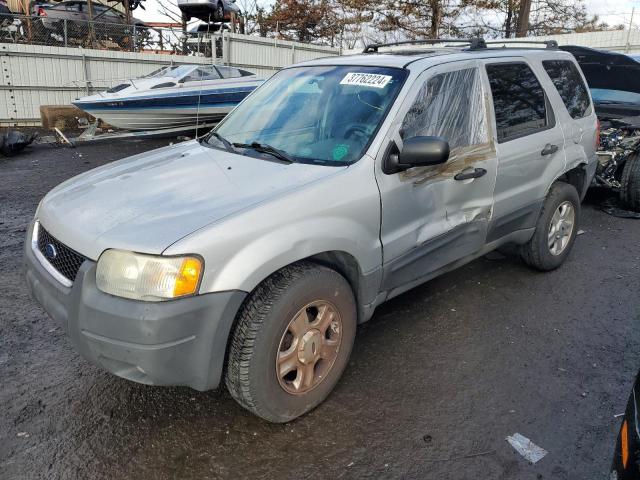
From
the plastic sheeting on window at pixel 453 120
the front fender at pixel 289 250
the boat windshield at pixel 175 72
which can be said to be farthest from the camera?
the boat windshield at pixel 175 72

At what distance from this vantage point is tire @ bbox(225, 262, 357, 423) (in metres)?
2.41

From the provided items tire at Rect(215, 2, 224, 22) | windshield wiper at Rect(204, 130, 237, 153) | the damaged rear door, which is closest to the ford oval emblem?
windshield wiper at Rect(204, 130, 237, 153)

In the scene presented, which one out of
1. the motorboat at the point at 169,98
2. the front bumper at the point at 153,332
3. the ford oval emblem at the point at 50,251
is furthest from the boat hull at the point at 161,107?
the front bumper at the point at 153,332

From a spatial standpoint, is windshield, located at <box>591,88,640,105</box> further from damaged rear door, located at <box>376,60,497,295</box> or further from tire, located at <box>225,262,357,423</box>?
tire, located at <box>225,262,357,423</box>

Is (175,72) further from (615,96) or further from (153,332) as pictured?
(153,332)

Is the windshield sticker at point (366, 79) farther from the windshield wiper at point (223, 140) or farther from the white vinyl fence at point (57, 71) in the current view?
the white vinyl fence at point (57, 71)

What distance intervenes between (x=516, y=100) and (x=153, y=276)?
9.77 ft

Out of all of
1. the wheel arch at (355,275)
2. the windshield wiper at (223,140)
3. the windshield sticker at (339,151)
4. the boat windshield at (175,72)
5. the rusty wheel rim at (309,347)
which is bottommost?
the rusty wheel rim at (309,347)

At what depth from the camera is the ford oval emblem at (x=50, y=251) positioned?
2.63 m

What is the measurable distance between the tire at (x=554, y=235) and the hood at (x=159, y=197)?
2.29 metres

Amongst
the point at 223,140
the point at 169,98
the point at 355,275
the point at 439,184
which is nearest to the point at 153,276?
the point at 355,275

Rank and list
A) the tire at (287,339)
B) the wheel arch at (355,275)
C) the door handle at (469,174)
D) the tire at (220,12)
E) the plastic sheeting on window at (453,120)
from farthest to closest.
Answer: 1. the tire at (220,12)
2. the door handle at (469,174)
3. the plastic sheeting on window at (453,120)
4. the wheel arch at (355,275)
5. the tire at (287,339)

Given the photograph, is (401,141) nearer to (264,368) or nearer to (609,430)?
(264,368)

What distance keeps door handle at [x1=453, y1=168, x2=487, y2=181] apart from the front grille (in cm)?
223
